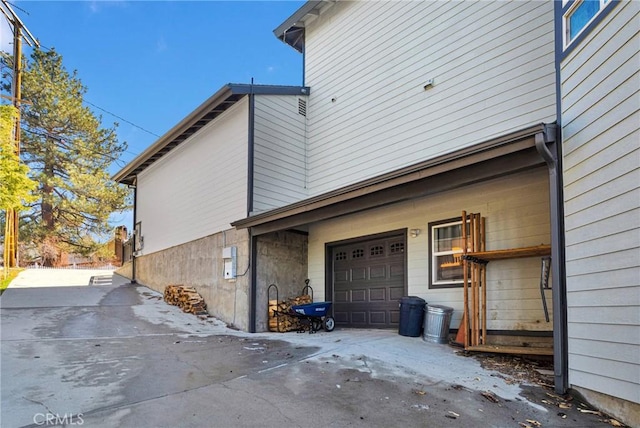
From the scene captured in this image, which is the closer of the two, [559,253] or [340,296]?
[559,253]

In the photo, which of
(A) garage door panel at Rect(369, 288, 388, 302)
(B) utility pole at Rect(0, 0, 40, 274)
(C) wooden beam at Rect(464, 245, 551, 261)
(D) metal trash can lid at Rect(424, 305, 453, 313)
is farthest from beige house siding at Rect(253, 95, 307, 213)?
(B) utility pole at Rect(0, 0, 40, 274)

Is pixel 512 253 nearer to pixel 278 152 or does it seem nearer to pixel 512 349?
pixel 512 349

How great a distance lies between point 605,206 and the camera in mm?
3963

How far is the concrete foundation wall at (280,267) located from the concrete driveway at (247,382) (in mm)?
1128

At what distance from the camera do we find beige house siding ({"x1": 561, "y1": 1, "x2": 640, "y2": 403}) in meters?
3.64

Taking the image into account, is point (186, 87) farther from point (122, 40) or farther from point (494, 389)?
point (494, 389)

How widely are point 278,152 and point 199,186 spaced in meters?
2.81

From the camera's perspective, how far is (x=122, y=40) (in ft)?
65.3

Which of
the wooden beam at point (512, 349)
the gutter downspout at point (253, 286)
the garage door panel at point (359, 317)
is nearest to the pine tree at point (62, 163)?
the gutter downspout at point (253, 286)

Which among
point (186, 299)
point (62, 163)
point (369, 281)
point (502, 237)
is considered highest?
point (62, 163)

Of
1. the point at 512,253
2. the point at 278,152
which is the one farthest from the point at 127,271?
the point at 512,253

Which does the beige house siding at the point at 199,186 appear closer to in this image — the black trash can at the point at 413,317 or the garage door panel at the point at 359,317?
the garage door panel at the point at 359,317

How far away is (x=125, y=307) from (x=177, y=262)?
78.8 inches

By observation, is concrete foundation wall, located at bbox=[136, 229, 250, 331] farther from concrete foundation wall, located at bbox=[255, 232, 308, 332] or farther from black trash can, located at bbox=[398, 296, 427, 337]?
black trash can, located at bbox=[398, 296, 427, 337]
